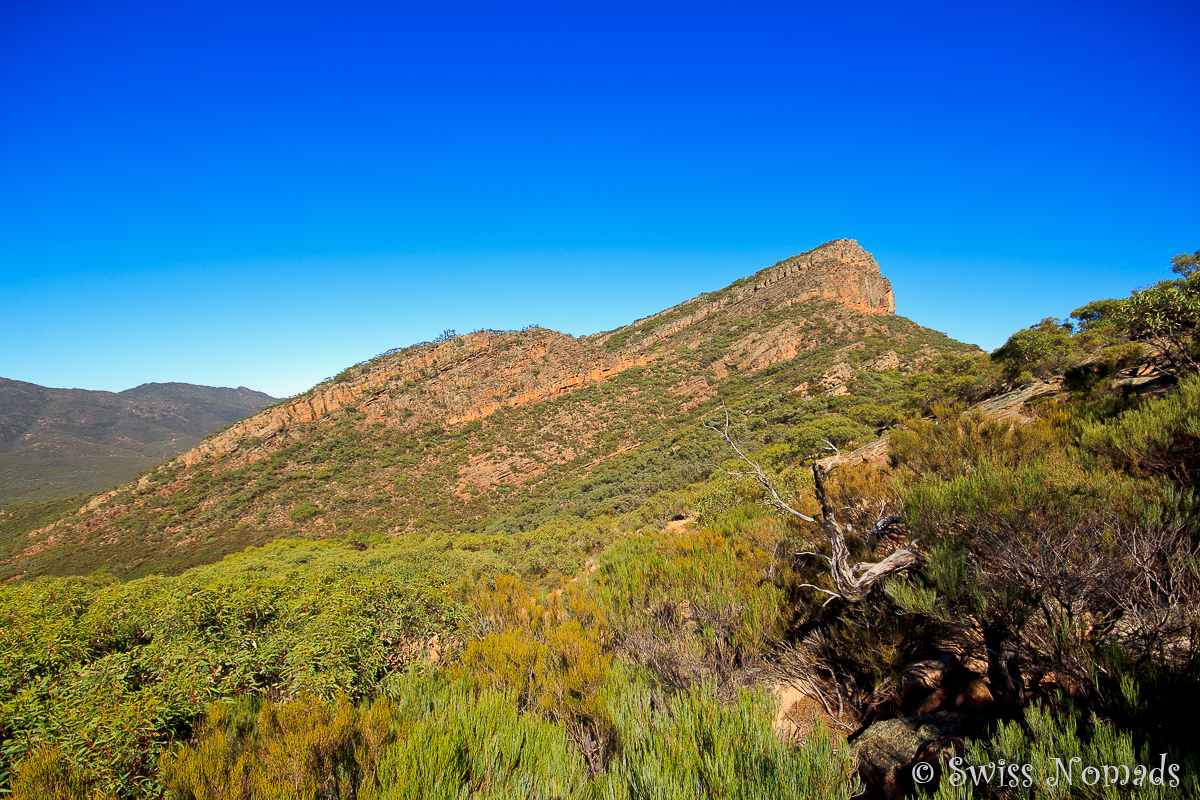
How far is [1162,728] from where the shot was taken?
7.01ft

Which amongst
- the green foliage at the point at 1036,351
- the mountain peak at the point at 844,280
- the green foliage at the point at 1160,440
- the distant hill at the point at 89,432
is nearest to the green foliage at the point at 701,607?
the green foliage at the point at 1160,440

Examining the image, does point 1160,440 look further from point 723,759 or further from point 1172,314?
point 1172,314

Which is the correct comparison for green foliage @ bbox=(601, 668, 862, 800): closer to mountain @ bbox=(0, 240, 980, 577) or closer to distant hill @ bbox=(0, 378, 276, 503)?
mountain @ bbox=(0, 240, 980, 577)

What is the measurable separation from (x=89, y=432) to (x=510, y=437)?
5442 inches

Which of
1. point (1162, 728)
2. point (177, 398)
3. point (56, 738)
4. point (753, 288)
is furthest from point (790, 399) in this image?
point (177, 398)

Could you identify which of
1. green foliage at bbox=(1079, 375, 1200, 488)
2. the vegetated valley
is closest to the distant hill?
the vegetated valley

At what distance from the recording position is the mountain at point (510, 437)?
2556 centimetres

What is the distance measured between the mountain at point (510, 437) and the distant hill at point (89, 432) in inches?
1479

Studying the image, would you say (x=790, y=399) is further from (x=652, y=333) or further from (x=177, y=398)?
(x=177, y=398)

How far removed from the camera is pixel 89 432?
105562mm

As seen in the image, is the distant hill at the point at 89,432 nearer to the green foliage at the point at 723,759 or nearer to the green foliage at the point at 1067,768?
the green foliage at the point at 723,759

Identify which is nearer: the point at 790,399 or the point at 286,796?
the point at 286,796

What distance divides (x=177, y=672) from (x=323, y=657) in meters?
1.14

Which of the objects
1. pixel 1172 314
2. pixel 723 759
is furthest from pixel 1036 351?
pixel 723 759
